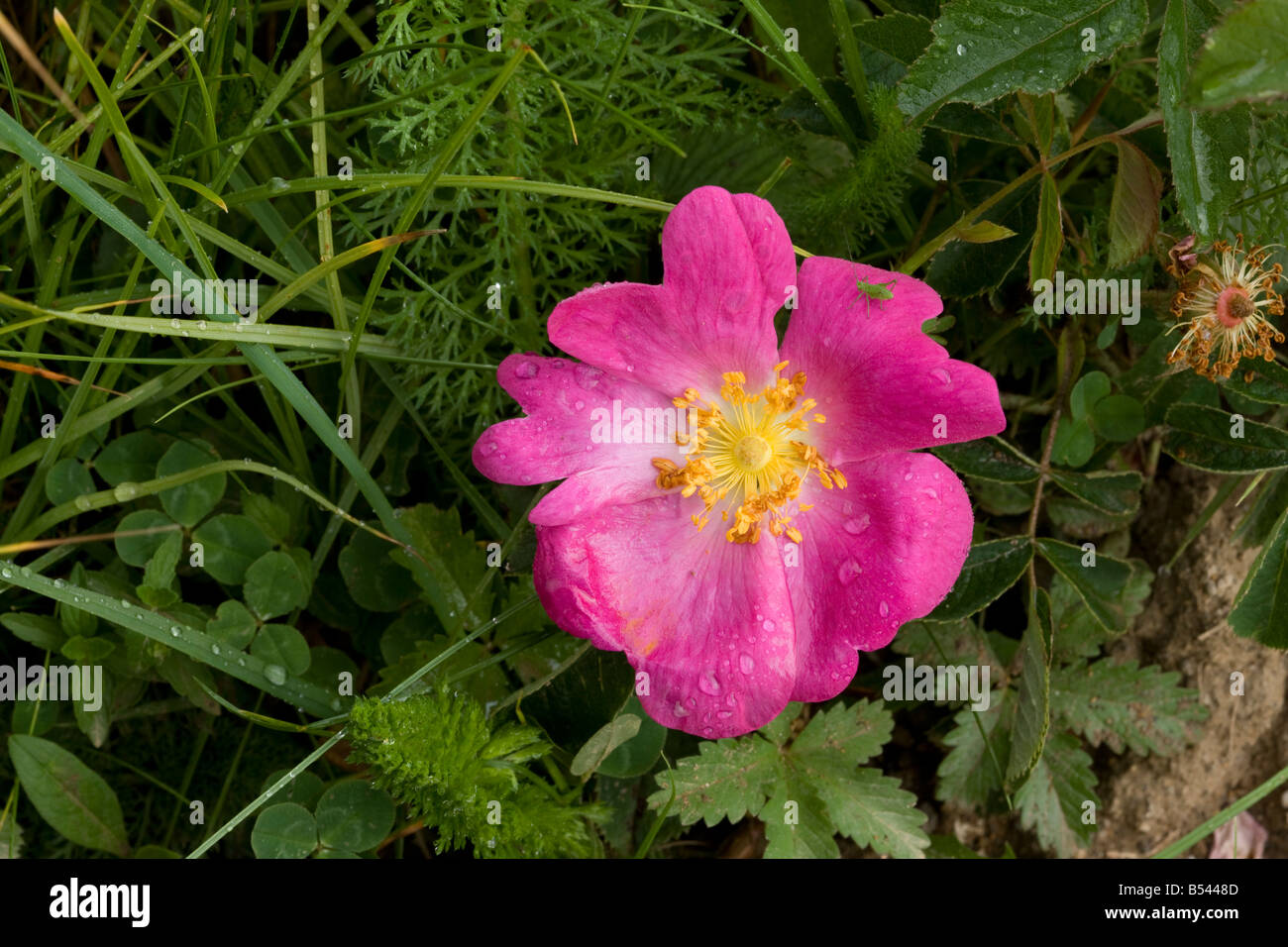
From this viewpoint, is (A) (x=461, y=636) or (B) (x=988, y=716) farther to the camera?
(B) (x=988, y=716)

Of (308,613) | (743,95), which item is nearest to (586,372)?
(743,95)

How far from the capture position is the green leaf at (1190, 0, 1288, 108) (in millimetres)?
1248

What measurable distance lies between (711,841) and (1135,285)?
1.49 m

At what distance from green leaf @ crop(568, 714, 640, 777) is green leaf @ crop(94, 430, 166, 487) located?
107 cm

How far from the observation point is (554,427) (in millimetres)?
1729

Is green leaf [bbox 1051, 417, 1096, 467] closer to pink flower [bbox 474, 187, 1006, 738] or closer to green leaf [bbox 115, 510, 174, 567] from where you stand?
pink flower [bbox 474, 187, 1006, 738]

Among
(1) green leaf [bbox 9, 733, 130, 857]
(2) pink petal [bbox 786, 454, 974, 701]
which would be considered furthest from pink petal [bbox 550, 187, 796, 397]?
(1) green leaf [bbox 9, 733, 130, 857]

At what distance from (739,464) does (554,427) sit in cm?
33

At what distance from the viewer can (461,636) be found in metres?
2.03

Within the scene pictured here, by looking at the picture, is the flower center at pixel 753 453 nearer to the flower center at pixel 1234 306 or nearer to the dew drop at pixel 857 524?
the dew drop at pixel 857 524

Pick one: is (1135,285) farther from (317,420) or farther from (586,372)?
(317,420)

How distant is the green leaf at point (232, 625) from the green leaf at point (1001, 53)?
1.51 m
